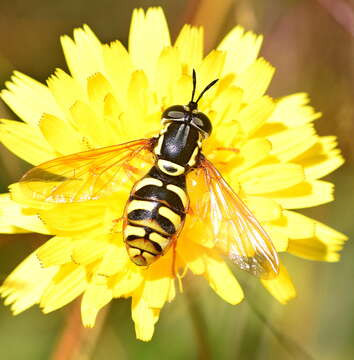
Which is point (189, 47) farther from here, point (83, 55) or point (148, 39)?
point (83, 55)

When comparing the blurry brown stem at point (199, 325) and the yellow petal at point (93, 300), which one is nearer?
the yellow petal at point (93, 300)

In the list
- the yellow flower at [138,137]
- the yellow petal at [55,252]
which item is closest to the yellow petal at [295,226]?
the yellow flower at [138,137]

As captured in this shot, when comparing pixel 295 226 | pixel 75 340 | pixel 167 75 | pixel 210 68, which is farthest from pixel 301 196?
pixel 75 340

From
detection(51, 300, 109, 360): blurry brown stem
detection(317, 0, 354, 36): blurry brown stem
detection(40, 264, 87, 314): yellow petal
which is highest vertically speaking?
detection(317, 0, 354, 36): blurry brown stem

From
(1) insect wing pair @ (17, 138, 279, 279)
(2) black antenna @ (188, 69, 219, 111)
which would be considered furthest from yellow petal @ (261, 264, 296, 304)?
(2) black antenna @ (188, 69, 219, 111)

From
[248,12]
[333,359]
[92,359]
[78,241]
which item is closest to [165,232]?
[78,241]

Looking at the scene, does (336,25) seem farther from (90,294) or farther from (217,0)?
(90,294)

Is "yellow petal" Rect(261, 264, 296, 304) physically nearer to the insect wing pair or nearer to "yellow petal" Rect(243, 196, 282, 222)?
"yellow petal" Rect(243, 196, 282, 222)

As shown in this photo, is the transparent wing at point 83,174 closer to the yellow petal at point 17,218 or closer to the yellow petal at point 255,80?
the yellow petal at point 17,218
